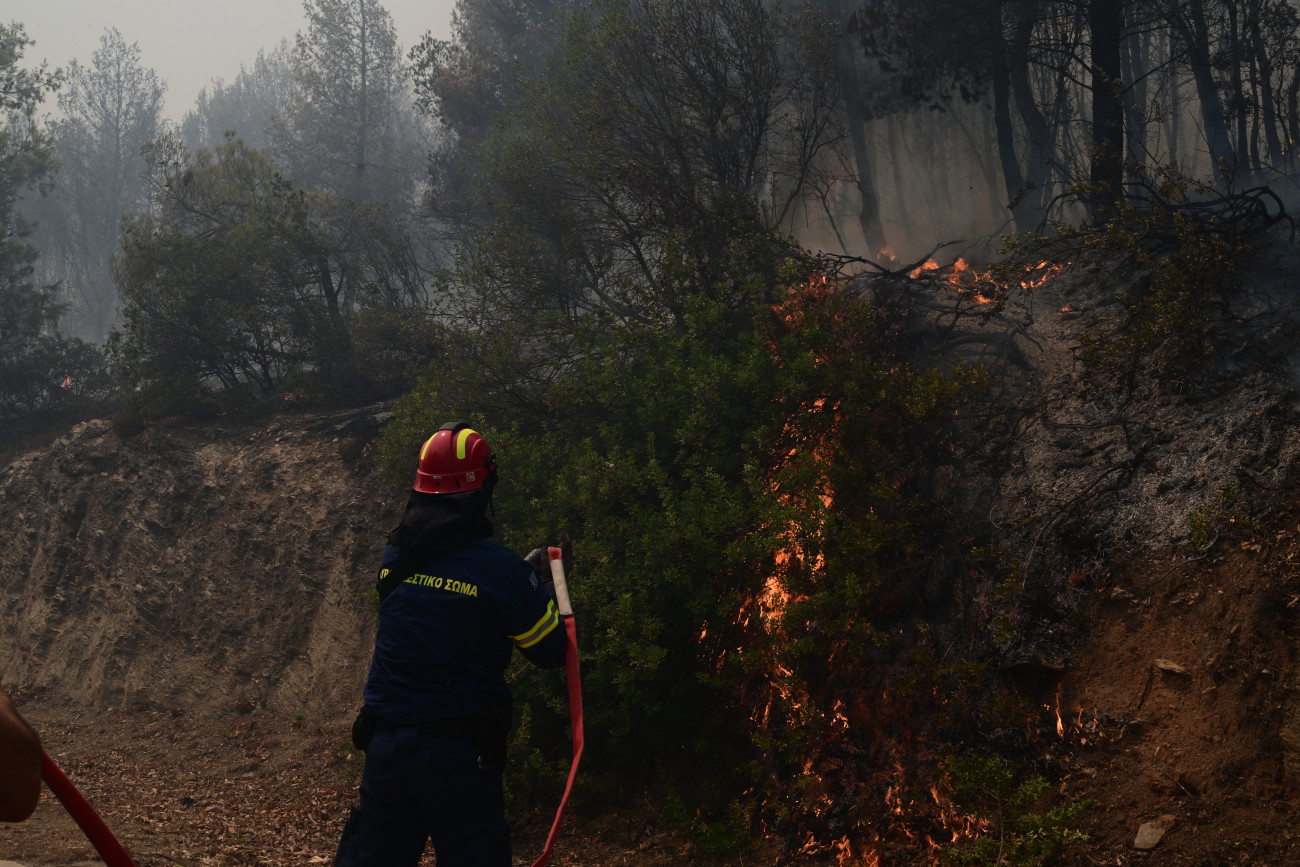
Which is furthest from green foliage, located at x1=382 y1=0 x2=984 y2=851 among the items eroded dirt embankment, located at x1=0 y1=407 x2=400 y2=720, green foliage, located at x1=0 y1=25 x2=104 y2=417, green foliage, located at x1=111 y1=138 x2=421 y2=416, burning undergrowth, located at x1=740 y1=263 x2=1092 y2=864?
green foliage, located at x1=0 y1=25 x2=104 y2=417

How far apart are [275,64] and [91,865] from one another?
7900 cm

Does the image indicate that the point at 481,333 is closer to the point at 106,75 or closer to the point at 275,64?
the point at 106,75

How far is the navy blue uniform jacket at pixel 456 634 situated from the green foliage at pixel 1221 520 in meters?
3.37

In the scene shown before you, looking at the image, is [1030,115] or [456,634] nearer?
[456,634]

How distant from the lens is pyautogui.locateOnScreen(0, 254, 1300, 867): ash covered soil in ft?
11.8

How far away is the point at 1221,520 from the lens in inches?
164

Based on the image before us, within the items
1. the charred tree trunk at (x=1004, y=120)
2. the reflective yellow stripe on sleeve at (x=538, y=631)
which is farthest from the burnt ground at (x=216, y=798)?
the charred tree trunk at (x=1004, y=120)

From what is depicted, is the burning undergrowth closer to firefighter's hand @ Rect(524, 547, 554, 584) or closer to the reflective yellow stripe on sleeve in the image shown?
firefighter's hand @ Rect(524, 547, 554, 584)

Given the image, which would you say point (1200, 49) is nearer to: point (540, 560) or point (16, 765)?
point (540, 560)

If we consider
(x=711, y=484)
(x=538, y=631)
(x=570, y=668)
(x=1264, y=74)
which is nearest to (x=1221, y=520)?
(x=711, y=484)

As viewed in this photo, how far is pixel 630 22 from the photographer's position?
11.3 meters

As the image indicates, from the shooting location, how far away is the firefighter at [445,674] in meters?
2.98

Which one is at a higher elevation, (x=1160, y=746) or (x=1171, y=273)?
(x=1171, y=273)

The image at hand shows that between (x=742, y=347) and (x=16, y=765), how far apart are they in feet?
19.8
